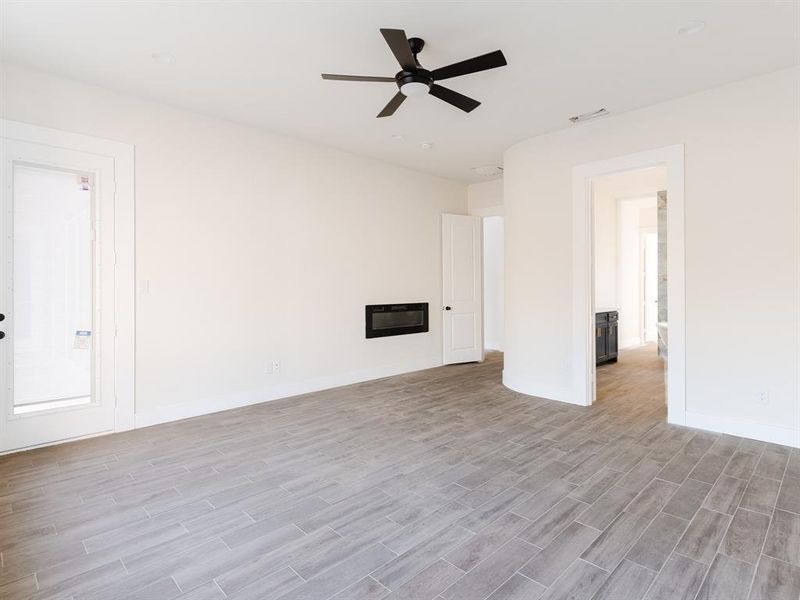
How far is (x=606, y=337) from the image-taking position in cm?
686

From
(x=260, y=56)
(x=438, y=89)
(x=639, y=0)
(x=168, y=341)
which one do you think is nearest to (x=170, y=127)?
(x=260, y=56)

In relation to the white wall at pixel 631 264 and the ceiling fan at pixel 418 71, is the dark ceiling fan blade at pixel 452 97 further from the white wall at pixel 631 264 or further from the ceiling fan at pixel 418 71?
the white wall at pixel 631 264

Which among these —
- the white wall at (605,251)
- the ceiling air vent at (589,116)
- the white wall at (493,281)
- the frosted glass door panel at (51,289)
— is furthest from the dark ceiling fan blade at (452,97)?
the white wall at (493,281)

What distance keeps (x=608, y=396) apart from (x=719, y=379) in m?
1.34

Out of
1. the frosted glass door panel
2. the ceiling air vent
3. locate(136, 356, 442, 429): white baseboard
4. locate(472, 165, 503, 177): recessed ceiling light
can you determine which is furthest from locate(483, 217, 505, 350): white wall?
the frosted glass door panel

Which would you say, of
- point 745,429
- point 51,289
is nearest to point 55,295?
point 51,289

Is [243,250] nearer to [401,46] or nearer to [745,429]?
[401,46]

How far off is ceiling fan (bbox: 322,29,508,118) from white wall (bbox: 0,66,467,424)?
7.05 ft

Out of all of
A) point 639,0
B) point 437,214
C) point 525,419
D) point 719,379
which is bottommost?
point 525,419

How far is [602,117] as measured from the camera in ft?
14.1

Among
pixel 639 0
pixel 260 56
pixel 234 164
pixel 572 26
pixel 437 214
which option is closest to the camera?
pixel 639 0

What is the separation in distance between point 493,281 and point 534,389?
422 centimetres

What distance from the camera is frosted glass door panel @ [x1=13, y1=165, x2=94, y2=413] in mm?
3398

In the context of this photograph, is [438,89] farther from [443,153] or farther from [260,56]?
[443,153]
